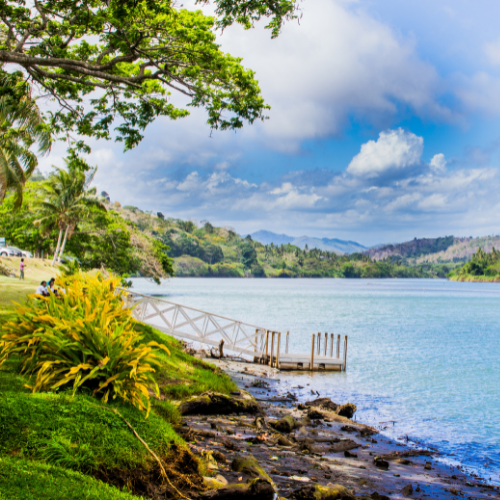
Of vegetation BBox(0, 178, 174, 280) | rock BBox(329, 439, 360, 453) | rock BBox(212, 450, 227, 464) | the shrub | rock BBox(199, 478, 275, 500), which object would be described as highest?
vegetation BBox(0, 178, 174, 280)

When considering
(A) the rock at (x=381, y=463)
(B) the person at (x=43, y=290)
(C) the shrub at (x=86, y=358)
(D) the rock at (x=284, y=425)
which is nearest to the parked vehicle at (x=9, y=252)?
(B) the person at (x=43, y=290)

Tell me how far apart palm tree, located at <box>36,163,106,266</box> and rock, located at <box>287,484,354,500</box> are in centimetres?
3369

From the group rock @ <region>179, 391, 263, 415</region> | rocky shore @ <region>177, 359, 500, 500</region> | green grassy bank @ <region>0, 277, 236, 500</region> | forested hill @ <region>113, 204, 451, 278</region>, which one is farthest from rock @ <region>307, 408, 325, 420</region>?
forested hill @ <region>113, 204, 451, 278</region>

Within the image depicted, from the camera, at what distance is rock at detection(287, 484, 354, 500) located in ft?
19.5

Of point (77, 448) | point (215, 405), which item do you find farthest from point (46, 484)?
point (215, 405)

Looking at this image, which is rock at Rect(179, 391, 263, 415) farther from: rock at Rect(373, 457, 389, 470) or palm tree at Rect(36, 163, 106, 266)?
palm tree at Rect(36, 163, 106, 266)

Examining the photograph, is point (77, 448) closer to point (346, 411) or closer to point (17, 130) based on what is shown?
point (346, 411)

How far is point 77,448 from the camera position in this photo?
4496 millimetres

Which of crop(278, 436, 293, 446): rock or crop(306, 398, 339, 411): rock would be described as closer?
crop(278, 436, 293, 446): rock

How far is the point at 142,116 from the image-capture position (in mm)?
14070

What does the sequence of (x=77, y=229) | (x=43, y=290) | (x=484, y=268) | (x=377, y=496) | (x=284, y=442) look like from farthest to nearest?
(x=484, y=268) → (x=77, y=229) → (x=43, y=290) → (x=284, y=442) → (x=377, y=496)

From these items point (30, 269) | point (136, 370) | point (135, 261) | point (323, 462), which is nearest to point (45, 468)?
point (136, 370)

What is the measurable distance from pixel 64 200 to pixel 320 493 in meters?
35.5

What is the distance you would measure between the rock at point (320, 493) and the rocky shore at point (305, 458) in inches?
0.5
